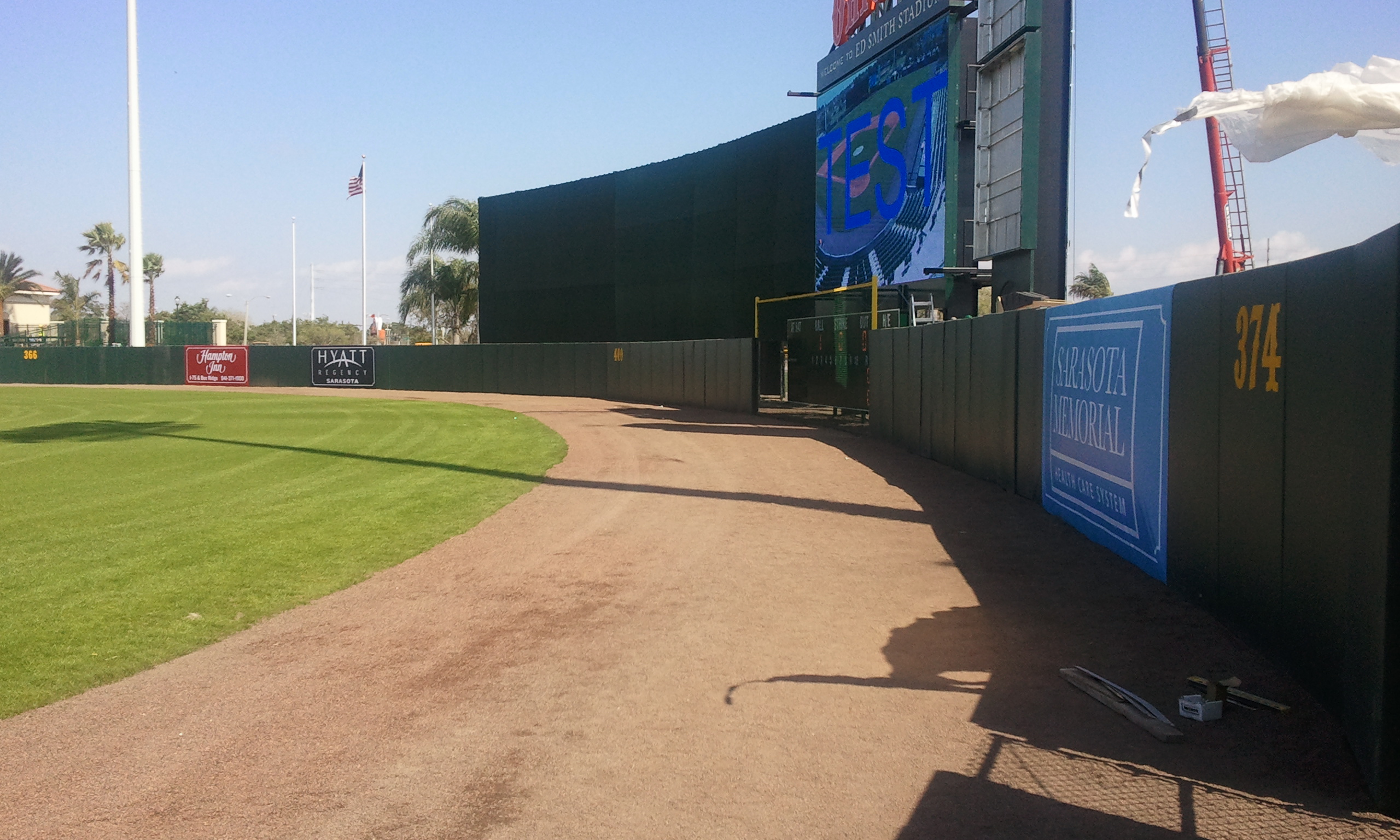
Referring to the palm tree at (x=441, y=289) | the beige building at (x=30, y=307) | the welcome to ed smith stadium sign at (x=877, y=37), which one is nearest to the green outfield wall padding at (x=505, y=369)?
the welcome to ed smith stadium sign at (x=877, y=37)

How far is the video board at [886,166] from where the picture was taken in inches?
829

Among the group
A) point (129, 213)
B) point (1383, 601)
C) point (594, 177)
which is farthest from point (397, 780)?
point (129, 213)

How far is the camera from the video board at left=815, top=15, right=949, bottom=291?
21.1 meters

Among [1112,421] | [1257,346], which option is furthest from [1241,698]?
[1112,421]

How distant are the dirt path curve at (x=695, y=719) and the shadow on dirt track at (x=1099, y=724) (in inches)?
0.7

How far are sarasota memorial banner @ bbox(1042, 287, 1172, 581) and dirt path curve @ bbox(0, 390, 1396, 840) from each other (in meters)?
0.41

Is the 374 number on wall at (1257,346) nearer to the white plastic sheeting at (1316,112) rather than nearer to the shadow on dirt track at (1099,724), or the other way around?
the white plastic sheeting at (1316,112)

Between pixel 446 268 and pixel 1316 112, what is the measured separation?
58159mm

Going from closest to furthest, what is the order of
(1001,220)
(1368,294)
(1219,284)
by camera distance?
(1368,294)
(1219,284)
(1001,220)

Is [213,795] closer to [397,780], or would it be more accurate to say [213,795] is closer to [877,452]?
[397,780]

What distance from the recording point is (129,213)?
4584cm

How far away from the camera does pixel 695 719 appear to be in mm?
4871

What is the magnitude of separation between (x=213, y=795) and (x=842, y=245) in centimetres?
2268

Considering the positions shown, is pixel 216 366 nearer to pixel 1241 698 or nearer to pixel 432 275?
pixel 432 275
